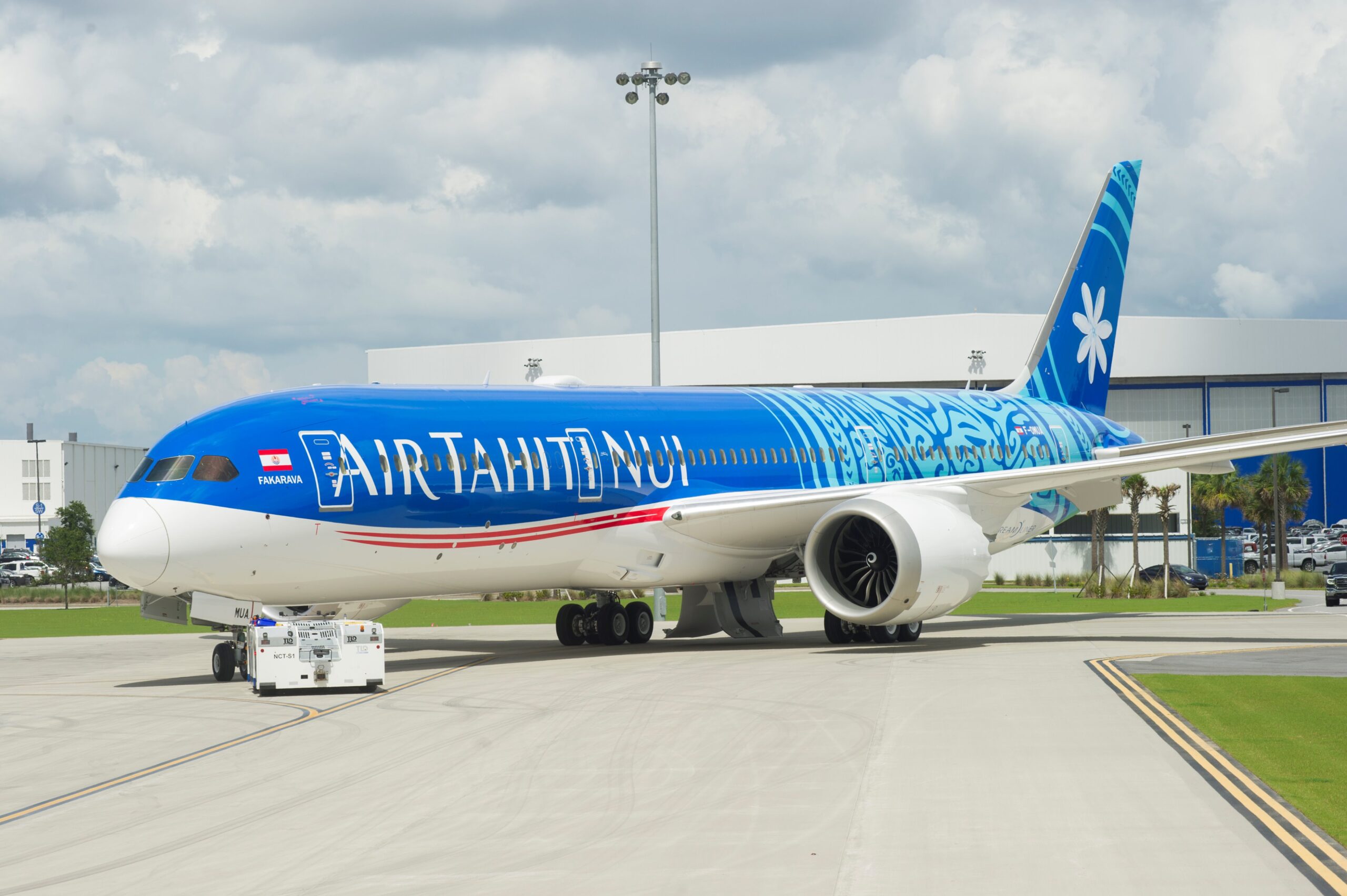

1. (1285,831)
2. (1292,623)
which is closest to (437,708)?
(1285,831)

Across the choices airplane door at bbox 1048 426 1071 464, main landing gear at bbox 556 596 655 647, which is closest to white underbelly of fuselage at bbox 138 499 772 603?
main landing gear at bbox 556 596 655 647

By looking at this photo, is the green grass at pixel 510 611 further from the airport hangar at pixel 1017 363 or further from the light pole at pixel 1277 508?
the airport hangar at pixel 1017 363

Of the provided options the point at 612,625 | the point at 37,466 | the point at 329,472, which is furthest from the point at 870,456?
the point at 37,466

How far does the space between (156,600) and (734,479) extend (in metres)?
10.4

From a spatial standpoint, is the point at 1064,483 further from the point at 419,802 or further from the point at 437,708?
the point at 419,802

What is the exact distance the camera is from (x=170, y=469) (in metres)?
21.0

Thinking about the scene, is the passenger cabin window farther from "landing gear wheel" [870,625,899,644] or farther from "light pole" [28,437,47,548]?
"light pole" [28,437,47,548]

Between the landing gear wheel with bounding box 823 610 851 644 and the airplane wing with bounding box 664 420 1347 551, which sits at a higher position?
the airplane wing with bounding box 664 420 1347 551

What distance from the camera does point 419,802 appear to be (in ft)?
38.4

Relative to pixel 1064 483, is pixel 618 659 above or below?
below

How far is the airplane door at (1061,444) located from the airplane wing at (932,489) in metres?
6.14

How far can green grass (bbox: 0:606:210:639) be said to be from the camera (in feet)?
128

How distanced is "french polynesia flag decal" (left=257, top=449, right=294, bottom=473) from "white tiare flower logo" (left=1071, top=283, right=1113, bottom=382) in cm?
2099

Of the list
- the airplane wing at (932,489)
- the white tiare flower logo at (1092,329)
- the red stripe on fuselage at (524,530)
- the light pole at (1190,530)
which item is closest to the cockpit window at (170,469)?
the red stripe on fuselage at (524,530)
